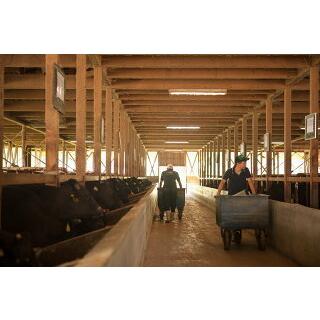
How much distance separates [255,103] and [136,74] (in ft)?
21.1

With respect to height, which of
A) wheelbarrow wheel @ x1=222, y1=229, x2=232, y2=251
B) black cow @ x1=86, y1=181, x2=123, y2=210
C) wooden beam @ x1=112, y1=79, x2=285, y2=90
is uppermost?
wooden beam @ x1=112, y1=79, x2=285, y2=90

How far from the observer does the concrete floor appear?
8.28m

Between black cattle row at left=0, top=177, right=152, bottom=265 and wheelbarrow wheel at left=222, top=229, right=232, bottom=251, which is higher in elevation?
black cattle row at left=0, top=177, right=152, bottom=265

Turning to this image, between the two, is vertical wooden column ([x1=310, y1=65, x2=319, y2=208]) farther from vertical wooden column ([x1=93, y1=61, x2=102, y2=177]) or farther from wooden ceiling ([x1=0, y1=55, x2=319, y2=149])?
vertical wooden column ([x1=93, y1=61, x2=102, y2=177])

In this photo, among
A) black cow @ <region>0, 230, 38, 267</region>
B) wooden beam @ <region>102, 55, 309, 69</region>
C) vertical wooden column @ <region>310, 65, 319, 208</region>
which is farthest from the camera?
wooden beam @ <region>102, 55, 309, 69</region>

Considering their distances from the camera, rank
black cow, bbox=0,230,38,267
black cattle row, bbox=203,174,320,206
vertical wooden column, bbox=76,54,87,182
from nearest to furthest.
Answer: black cow, bbox=0,230,38,267
vertical wooden column, bbox=76,54,87,182
black cattle row, bbox=203,174,320,206

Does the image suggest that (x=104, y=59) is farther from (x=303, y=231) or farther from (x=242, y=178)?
(x=303, y=231)

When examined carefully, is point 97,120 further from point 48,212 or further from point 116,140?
point 48,212

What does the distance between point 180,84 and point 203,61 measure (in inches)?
104

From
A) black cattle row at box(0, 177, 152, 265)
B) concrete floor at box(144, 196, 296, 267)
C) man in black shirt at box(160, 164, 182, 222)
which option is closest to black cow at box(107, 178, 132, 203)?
concrete floor at box(144, 196, 296, 267)

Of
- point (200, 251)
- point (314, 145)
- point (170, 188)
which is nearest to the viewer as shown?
point (200, 251)

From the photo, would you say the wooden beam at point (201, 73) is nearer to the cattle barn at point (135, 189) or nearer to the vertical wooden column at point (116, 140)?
the cattle barn at point (135, 189)

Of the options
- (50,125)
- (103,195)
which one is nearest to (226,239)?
(103,195)

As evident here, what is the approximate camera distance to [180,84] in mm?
15016
